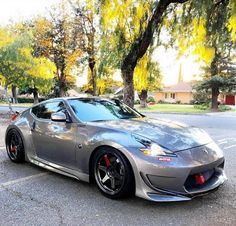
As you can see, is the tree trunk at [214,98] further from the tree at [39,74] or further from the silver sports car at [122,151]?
the silver sports car at [122,151]

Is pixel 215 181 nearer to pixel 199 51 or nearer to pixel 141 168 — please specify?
pixel 141 168

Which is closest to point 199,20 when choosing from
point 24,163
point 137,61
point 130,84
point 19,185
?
point 137,61

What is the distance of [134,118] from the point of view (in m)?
5.16

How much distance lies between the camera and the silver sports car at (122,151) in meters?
3.76

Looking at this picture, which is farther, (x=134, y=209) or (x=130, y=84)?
(x=130, y=84)

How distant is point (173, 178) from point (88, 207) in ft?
3.72

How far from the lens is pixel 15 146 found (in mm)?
6066

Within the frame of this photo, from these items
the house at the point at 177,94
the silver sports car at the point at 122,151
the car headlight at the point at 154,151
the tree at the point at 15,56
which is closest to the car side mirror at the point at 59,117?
the silver sports car at the point at 122,151

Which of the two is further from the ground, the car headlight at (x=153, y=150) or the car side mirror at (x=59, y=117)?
the car side mirror at (x=59, y=117)

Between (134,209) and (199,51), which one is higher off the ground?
(199,51)

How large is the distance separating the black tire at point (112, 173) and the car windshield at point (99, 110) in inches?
30.2

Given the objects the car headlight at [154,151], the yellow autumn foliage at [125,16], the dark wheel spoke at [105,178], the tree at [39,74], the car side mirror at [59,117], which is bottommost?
the dark wheel spoke at [105,178]

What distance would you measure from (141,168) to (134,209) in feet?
1.71

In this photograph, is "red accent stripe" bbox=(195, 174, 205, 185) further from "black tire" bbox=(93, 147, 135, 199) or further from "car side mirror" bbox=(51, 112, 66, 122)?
"car side mirror" bbox=(51, 112, 66, 122)
